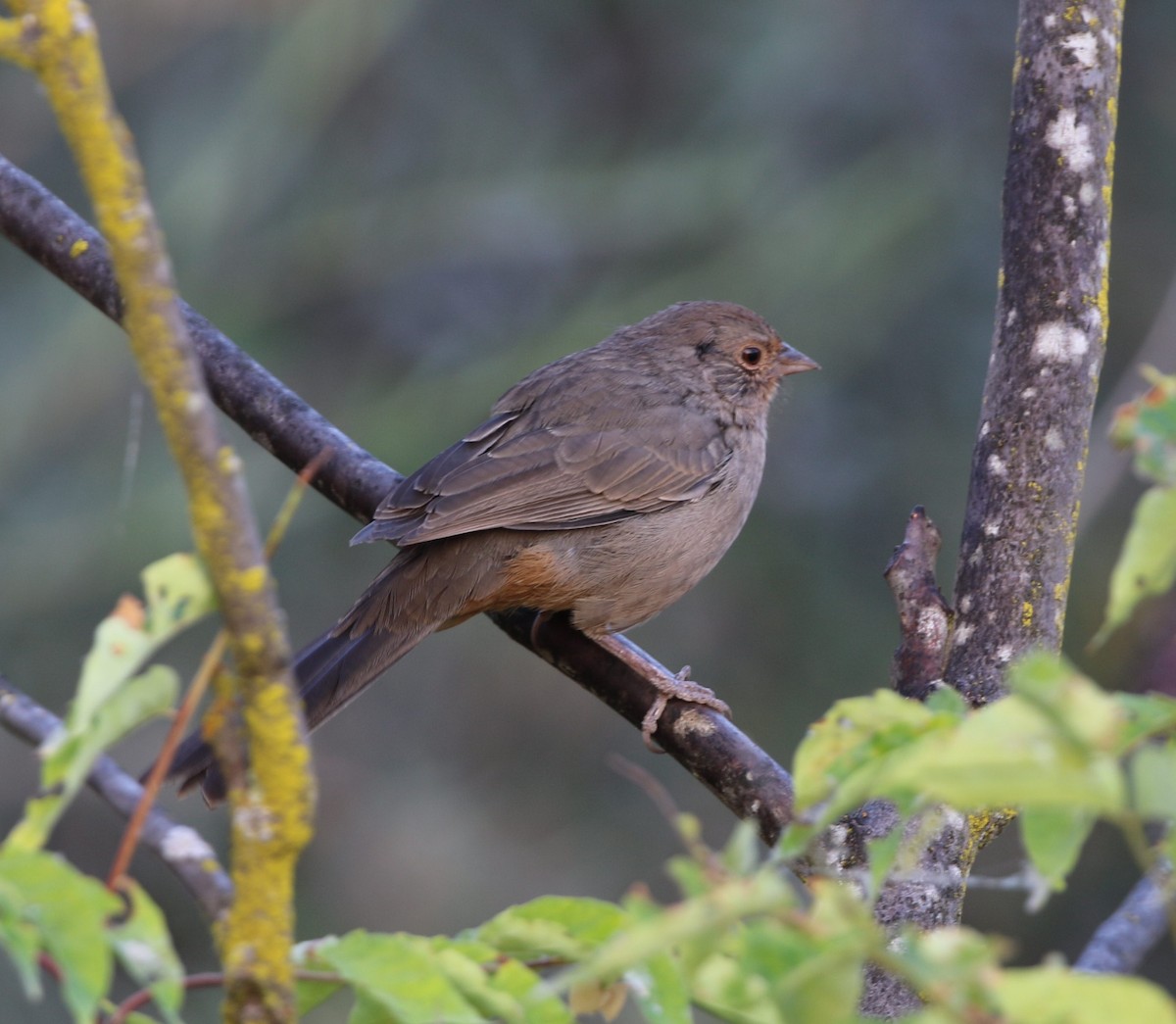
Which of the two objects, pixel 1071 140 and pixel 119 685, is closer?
pixel 119 685

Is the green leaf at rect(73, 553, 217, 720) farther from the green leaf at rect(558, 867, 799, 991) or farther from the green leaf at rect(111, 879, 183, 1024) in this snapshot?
the green leaf at rect(558, 867, 799, 991)

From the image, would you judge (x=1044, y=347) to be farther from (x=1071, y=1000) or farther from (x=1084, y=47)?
(x=1071, y=1000)

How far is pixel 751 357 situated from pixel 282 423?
2243 millimetres

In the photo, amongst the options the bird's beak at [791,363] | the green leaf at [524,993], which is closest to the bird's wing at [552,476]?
the bird's beak at [791,363]

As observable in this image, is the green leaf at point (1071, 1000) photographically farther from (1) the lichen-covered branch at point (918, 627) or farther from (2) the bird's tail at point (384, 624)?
(2) the bird's tail at point (384, 624)

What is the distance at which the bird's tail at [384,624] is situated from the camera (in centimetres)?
439

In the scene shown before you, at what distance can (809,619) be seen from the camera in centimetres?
996

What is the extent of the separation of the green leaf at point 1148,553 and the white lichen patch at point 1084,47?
2.50 meters

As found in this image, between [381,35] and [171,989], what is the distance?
10.3 meters

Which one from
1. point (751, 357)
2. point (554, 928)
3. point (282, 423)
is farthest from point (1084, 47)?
point (554, 928)

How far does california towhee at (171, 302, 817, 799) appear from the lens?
15.0ft

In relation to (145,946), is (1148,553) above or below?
above

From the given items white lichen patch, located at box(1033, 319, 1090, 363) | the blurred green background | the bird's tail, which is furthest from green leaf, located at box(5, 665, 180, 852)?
the blurred green background

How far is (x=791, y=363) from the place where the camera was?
19.6ft
